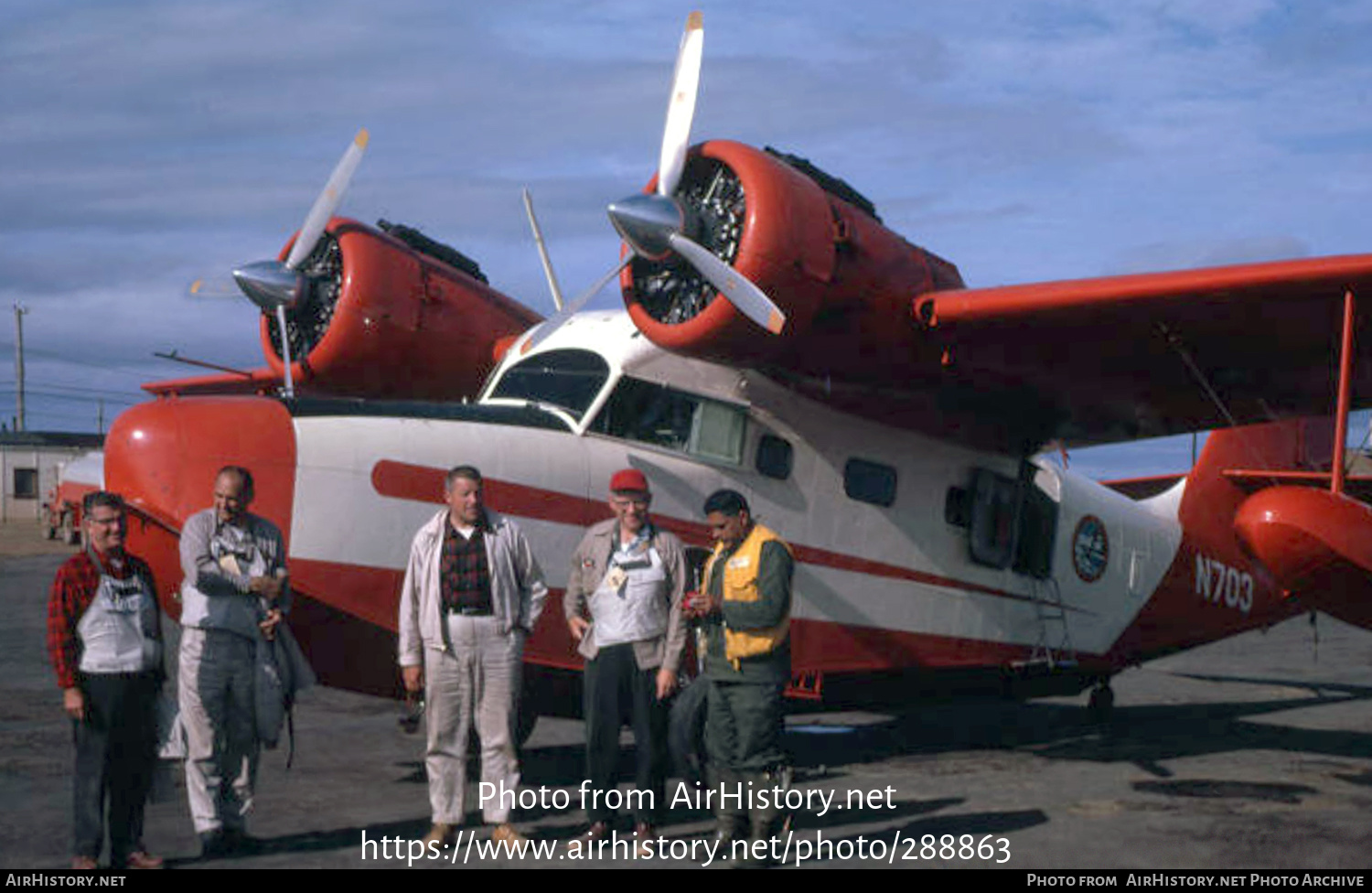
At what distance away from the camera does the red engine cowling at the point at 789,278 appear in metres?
8.57

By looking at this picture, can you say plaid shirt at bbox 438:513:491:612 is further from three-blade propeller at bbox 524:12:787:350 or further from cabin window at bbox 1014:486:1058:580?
cabin window at bbox 1014:486:1058:580

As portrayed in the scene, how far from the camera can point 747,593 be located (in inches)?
265

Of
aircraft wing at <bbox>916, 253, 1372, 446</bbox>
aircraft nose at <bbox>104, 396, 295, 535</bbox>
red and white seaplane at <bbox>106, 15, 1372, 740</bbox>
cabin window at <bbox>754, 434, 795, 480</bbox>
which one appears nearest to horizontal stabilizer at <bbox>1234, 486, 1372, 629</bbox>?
red and white seaplane at <bbox>106, 15, 1372, 740</bbox>

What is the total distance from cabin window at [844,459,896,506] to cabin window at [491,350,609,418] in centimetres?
207

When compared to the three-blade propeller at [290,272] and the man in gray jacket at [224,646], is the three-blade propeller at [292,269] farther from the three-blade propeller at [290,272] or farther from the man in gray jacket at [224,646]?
the man in gray jacket at [224,646]

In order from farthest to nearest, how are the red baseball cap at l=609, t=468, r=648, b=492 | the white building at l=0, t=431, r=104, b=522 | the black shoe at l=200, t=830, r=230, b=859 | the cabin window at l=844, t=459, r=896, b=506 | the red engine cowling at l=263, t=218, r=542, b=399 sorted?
the white building at l=0, t=431, r=104, b=522
the red engine cowling at l=263, t=218, r=542, b=399
the cabin window at l=844, t=459, r=896, b=506
the red baseball cap at l=609, t=468, r=648, b=492
the black shoe at l=200, t=830, r=230, b=859

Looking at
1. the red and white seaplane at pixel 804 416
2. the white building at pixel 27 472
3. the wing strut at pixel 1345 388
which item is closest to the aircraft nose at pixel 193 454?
the red and white seaplane at pixel 804 416

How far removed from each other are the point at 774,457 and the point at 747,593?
3047 millimetres

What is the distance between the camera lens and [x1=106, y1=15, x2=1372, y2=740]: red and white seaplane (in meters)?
7.84

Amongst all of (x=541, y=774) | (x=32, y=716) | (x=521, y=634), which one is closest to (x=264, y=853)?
(x=521, y=634)

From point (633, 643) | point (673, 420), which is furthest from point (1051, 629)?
point (633, 643)

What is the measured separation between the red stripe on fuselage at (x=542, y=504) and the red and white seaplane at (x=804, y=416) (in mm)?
18

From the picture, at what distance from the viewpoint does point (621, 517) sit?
23.8 feet

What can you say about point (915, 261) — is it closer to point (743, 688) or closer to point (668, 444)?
point (668, 444)
